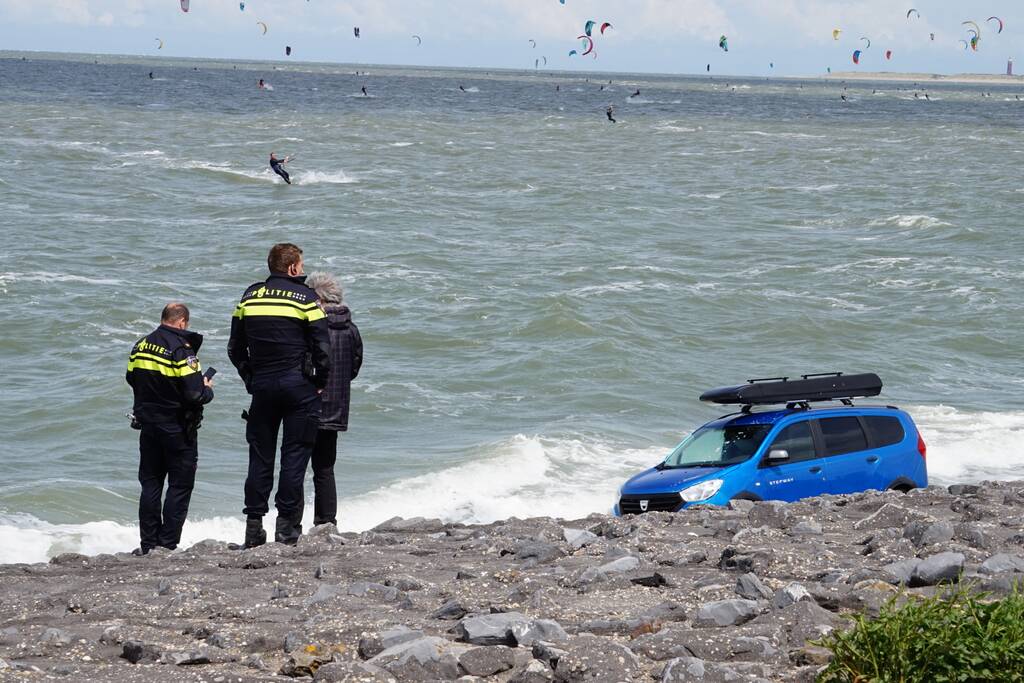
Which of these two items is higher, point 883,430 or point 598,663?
point 598,663

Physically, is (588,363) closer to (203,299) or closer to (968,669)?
(203,299)

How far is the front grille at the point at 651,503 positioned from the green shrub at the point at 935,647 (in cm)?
629

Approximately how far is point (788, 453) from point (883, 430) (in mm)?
1142

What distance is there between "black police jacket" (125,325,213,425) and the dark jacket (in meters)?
0.81

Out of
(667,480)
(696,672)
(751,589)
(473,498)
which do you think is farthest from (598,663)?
(473,498)

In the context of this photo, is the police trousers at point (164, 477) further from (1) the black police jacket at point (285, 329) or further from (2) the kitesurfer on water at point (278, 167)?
(2) the kitesurfer on water at point (278, 167)

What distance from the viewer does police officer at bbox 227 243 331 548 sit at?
889 cm

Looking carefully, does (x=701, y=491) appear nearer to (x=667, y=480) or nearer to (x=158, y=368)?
(x=667, y=480)

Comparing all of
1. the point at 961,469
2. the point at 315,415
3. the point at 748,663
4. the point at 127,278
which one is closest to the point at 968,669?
the point at 748,663

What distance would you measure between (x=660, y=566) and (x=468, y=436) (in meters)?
10.6

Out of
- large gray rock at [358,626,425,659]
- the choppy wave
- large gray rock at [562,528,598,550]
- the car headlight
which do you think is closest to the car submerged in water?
the car headlight

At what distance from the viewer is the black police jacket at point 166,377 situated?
9391 mm

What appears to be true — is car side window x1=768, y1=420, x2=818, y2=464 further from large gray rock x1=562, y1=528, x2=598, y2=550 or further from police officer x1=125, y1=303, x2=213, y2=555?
police officer x1=125, y1=303, x2=213, y2=555

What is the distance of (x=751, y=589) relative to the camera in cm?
689
